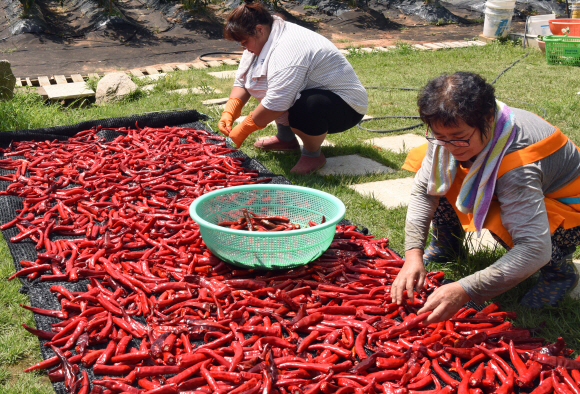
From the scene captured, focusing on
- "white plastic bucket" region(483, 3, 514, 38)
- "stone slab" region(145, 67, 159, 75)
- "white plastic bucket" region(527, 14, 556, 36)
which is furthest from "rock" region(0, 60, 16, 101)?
"white plastic bucket" region(527, 14, 556, 36)

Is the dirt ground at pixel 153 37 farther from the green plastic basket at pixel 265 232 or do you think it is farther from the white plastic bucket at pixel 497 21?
the green plastic basket at pixel 265 232

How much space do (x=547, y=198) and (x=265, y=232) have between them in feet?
5.24

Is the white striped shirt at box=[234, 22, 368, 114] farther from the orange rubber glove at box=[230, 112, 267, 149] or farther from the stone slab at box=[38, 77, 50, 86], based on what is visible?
the stone slab at box=[38, 77, 50, 86]

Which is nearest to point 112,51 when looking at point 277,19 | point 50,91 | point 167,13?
point 167,13

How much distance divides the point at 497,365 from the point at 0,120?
6058 millimetres

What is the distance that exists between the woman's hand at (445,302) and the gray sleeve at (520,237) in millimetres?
56

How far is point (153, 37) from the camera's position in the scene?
13.7 meters

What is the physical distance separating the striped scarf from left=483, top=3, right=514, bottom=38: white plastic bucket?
11.6 meters

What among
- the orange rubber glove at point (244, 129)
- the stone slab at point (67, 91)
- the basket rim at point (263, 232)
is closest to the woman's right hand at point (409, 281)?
the basket rim at point (263, 232)

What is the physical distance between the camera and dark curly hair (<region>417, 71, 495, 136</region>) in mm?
2379

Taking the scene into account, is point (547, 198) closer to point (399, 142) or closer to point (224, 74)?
point (399, 142)

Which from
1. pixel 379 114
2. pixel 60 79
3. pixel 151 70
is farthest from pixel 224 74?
pixel 379 114

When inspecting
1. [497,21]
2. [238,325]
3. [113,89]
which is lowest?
[113,89]

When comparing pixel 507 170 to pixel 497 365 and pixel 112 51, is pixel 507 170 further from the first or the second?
pixel 112 51
